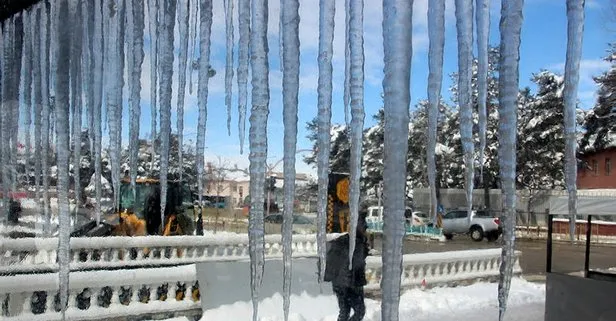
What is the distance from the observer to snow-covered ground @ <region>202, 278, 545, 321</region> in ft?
24.7

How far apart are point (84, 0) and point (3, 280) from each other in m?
3.86

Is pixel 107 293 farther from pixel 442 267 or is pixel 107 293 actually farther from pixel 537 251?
pixel 537 251

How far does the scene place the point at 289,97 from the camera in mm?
2029

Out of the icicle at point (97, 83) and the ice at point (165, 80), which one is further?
the icicle at point (97, 83)

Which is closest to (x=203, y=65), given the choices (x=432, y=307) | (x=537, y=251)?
(x=432, y=307)

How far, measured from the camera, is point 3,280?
228 inches

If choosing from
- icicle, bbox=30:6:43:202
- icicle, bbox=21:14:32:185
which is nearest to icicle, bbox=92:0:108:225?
icicle, bbox=30:6:43:202

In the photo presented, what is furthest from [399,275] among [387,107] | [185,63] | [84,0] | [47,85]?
[47,85]

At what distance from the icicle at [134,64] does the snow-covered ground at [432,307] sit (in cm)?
479

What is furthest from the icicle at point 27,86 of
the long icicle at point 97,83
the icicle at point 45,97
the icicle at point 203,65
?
the icicle at point 203,65

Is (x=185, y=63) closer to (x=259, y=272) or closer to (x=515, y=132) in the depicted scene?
(x=259, y=272)

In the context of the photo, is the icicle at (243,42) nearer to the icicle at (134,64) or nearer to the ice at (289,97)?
the ice at (289,97)

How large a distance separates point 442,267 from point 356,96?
30.0 feet

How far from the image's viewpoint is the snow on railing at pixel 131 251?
867 cm
